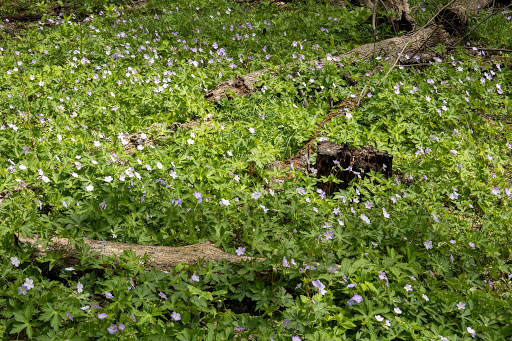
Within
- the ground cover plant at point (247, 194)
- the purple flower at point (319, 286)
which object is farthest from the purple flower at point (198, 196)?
the purple flower at point (319, 286)

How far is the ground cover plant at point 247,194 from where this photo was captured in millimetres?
2615

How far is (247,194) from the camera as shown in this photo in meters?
3.45

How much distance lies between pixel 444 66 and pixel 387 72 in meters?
1.26

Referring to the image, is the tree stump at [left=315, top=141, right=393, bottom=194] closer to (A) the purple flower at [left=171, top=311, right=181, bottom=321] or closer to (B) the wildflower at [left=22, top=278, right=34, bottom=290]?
(A) the purple flower at [left=171, top=311, right=181, bottom=321]

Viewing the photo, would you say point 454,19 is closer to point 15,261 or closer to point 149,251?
point 149,251

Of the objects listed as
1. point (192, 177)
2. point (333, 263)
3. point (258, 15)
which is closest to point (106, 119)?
point (192, 177)

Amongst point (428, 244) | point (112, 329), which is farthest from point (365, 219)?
point (112, 329)

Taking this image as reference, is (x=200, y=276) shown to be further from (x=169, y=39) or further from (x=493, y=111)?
(x=169, y=39)

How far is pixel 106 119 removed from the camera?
4.94 metres

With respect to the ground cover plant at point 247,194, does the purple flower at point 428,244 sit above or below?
below

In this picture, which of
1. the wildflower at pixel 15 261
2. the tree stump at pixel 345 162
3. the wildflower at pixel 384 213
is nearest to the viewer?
the wildflower at pixel 15 261

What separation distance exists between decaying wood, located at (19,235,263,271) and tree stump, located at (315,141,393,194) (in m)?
1.37

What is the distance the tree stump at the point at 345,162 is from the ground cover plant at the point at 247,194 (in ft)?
0.46

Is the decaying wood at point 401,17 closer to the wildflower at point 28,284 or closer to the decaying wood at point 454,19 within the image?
the decaying wood at point 454,19
